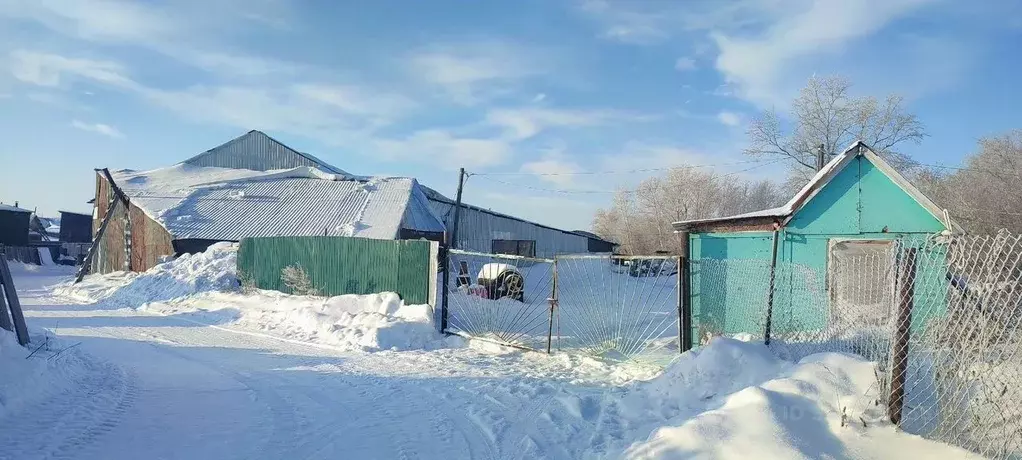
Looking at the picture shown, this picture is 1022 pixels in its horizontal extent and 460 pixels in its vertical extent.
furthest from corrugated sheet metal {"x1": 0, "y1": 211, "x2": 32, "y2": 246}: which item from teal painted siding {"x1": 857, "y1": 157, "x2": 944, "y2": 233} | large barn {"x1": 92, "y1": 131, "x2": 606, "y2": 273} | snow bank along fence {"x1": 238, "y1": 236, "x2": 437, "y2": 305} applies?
teal painted siding {"x1": 857, "y1": 157, "x2": 944, "y2": 233}

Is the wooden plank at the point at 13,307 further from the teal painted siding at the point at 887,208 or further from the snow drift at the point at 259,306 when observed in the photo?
the teal painted siding at the point at 887,208

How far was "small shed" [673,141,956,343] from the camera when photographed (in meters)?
9.84

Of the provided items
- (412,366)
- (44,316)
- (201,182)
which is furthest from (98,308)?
(201,182)

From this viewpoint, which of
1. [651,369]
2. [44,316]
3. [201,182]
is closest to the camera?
[651,369]

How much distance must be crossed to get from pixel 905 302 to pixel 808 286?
5.65m

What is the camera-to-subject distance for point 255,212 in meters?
29.5

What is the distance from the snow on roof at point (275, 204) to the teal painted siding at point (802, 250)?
16665 mm

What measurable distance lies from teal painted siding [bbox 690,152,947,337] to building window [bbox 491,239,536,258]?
26.0m

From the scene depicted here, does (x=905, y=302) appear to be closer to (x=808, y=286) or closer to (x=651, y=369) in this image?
(x=651, y=369)

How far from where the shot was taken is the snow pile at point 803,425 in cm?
441

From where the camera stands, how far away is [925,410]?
4875mm

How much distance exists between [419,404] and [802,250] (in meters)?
7.66

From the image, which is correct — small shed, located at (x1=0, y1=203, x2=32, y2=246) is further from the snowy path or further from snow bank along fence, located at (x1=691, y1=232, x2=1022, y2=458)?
snow bank along fence, located at (x1=691, y1=232, x2=1022, y2=458)

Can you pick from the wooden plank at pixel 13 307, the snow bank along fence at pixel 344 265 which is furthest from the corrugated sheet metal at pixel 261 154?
the wooden plank at pixel 13 307
